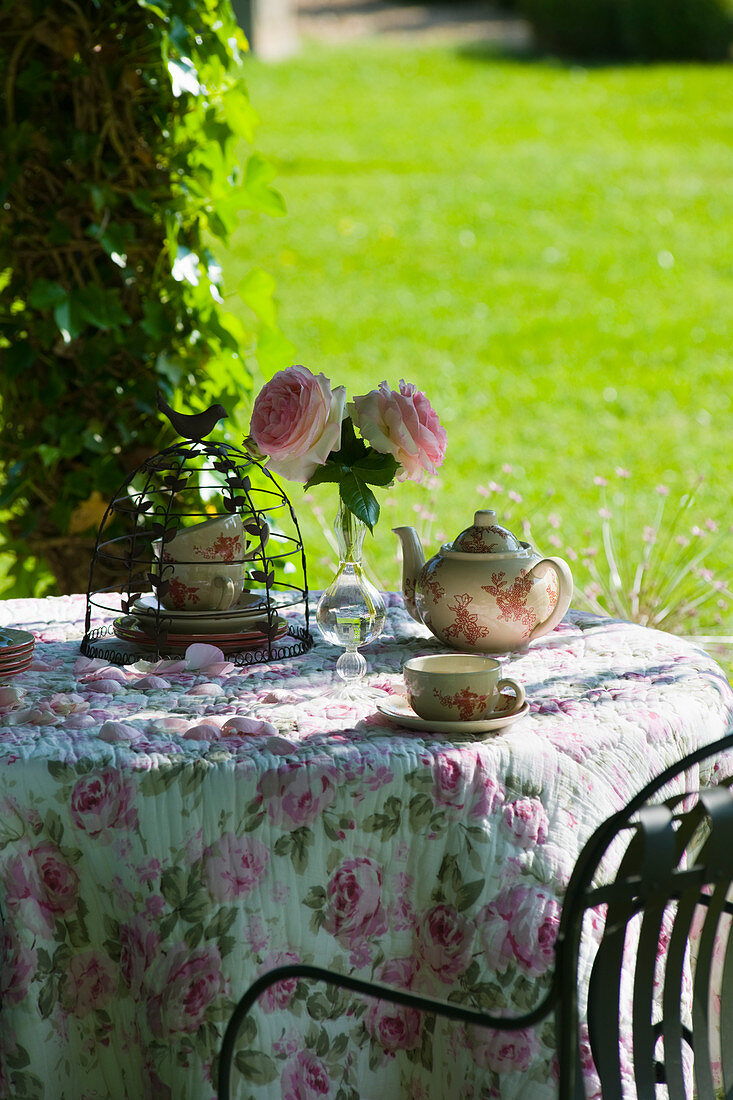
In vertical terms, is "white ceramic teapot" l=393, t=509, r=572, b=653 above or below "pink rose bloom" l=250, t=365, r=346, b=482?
below

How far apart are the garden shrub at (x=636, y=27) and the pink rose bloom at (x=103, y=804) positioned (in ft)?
43.8

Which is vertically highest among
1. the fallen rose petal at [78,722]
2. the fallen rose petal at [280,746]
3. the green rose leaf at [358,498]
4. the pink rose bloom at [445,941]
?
the green rose leaf at [358,498]

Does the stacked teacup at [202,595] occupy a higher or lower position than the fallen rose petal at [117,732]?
higher

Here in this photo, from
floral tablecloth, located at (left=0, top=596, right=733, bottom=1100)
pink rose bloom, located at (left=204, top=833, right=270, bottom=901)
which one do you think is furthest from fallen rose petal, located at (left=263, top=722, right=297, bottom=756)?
pink rose bloom, located at (left=204, top=833, right=270, bottom=901)

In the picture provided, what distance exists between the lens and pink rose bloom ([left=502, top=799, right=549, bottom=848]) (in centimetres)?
151

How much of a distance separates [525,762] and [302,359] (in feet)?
19.2

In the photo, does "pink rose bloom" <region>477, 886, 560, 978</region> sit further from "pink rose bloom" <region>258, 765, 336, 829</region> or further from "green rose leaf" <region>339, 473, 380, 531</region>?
"green rose leaf" <region>339, 473, 380, 531</region>

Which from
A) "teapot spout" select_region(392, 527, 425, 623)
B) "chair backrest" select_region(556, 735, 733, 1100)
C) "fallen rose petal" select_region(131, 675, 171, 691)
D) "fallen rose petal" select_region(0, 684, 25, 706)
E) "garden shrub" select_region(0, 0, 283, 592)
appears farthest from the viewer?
"garden shrub" select_region(0, 0, 283, 592)

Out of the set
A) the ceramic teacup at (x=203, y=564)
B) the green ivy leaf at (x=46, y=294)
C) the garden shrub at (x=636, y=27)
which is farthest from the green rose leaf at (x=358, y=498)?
the garden shrub at (x=636, y=27)

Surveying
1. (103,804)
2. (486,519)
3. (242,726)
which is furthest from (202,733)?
(486,519)

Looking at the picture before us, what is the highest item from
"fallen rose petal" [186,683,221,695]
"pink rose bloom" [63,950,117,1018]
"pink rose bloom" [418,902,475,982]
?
"fallen rose petal" [186,683,221,695]

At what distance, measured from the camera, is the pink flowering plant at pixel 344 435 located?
1770 mm

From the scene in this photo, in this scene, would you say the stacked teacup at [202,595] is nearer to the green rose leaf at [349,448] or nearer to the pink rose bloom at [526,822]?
the green rose leaf at [349,448]

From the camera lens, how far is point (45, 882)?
4.85 ft
